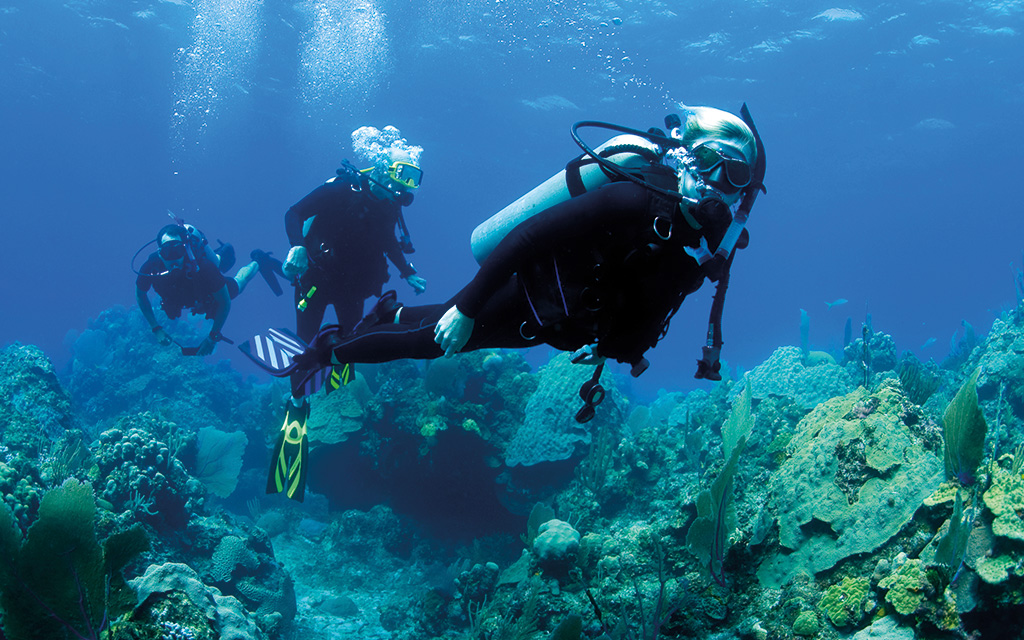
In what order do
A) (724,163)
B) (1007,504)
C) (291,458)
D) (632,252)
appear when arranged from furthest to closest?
1. (291,458)
2. (1007,504)
3. (632,252)
4. (724,163)

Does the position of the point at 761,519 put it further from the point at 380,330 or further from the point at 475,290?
the point at 380,330

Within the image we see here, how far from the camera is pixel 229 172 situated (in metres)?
58.2

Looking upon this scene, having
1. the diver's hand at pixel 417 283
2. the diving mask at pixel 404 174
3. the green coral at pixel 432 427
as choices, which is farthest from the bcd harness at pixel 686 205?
the green coral at pixel 432 427

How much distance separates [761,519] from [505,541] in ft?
14.2

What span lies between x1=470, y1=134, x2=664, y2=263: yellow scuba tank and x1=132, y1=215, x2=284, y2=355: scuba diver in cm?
601

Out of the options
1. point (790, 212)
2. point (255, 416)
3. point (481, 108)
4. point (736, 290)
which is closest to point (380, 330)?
point (255, 416)

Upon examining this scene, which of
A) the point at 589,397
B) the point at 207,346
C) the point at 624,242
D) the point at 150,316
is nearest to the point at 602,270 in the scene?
the point at 624,242

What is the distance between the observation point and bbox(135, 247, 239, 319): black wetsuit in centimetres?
824

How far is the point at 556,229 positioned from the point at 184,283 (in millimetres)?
8203

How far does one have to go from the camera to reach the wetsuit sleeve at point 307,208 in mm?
5812

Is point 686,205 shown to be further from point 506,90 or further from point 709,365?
point 506,90

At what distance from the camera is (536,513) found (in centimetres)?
574

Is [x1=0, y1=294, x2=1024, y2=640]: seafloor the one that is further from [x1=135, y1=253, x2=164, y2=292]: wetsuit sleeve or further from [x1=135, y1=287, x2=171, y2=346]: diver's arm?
[x1=135, y1=253, x2=164, y2=292]: wetsuit sleeve

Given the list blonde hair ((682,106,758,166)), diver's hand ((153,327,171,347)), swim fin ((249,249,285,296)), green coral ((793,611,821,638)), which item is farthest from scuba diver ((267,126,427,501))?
green coral ((793,611,821,638))
